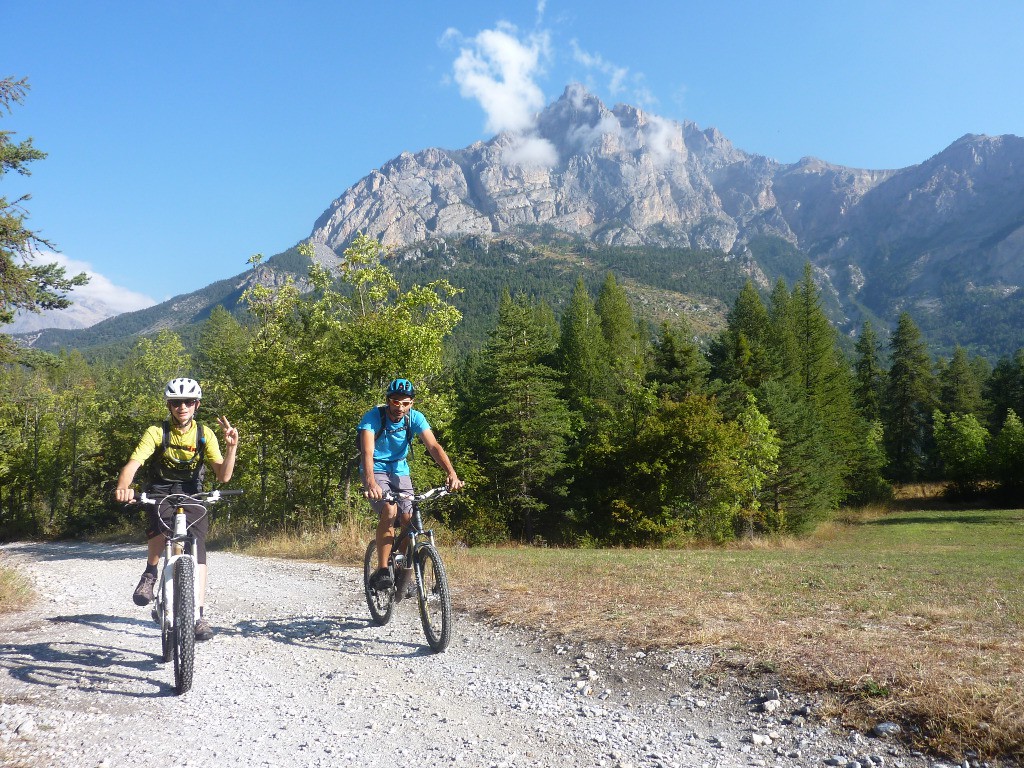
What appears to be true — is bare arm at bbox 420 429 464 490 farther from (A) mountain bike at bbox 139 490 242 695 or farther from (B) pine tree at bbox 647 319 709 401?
(B) pine tree at bbox 647 319 709 401

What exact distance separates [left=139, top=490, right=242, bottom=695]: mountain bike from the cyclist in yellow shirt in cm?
10

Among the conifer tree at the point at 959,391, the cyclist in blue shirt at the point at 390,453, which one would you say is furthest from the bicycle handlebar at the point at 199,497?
the conifer tree at the point at 959,391

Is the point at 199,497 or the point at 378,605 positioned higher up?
the point at 199,497

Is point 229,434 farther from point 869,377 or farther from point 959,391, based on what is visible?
point 959,391

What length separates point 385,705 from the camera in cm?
433

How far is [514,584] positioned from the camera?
8.16 m

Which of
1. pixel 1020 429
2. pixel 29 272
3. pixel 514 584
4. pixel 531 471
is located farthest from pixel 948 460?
pixel 29 272

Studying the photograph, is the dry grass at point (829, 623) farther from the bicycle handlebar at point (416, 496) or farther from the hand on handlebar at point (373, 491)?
the hand on handlebar at point (373, 491)

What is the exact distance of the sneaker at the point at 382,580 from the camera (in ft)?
20.2

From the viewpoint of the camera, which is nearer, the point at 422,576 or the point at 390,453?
the point at 422,576

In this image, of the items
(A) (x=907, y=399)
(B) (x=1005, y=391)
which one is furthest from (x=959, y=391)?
(A) (x=907, y=399)

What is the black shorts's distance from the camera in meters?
5.20

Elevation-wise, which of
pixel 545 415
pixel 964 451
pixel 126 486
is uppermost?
pixel 545 415

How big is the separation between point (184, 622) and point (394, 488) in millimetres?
2124
